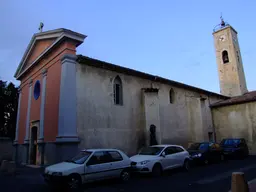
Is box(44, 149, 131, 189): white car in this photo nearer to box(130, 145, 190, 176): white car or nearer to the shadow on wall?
box(130, 145, 190, 176): white car

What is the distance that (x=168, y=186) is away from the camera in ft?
25.3

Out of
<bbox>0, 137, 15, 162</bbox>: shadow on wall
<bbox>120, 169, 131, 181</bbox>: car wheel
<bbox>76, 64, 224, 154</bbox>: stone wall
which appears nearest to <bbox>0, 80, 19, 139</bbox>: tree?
<bbox>0, 137, 15, 162</bbox>: shadow on wall

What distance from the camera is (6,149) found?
1902 centimetres

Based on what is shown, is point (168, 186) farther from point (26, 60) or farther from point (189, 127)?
point (26, 60)

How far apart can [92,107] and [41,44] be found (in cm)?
684

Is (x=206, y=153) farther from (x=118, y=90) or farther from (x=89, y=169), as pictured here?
(x=89, y=169)

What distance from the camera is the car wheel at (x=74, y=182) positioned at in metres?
7.18

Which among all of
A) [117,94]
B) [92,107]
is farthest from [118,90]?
[92,107]

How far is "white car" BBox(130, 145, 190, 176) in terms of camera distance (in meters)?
9.50

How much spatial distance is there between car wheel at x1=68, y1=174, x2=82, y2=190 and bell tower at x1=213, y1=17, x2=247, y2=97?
78.4 feet

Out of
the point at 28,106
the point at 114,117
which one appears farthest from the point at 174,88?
the point at 28,106

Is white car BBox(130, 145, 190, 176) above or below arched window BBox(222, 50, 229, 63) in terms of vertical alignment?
below

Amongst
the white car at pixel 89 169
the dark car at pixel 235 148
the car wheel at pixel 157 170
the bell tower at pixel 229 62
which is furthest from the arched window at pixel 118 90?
the bell tower at pixel 229 62

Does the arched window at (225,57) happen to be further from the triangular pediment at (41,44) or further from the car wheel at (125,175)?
the car wheel at (125,175)
